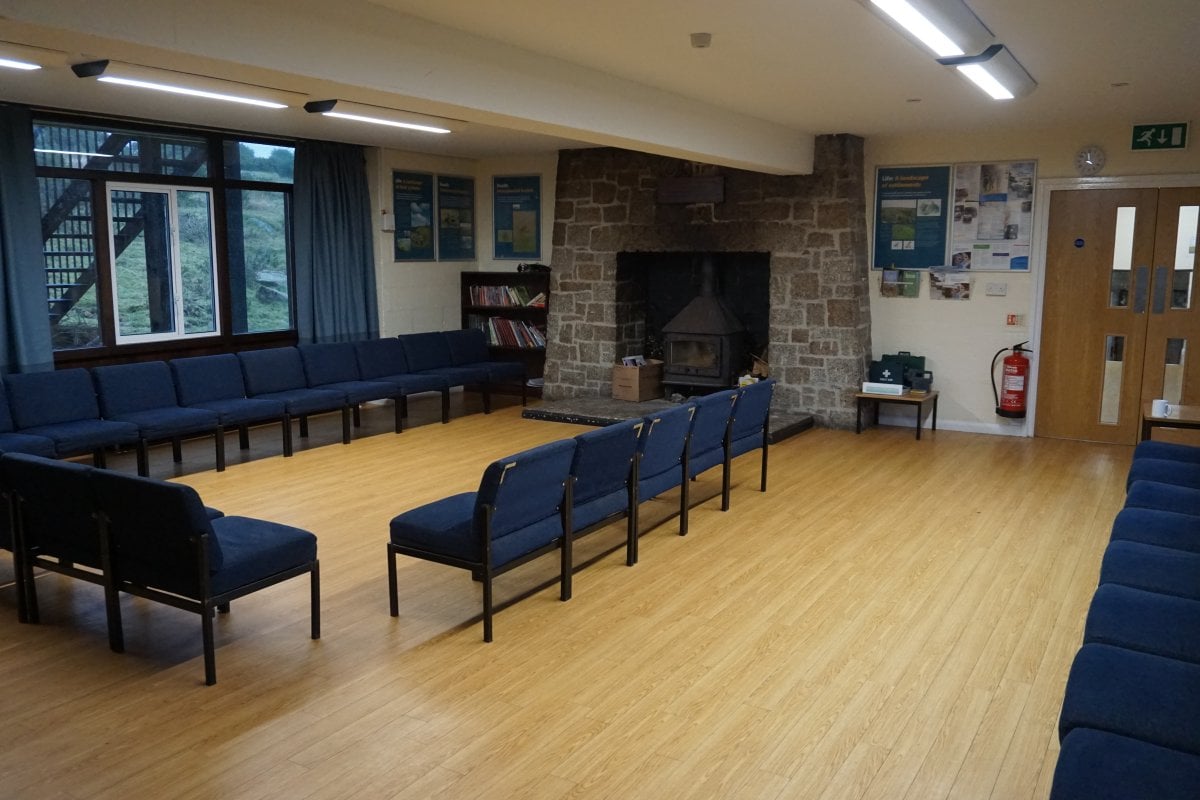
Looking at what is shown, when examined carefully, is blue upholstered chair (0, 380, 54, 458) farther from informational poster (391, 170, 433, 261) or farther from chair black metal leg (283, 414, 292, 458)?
informational poster (391, 170, 433, 261)

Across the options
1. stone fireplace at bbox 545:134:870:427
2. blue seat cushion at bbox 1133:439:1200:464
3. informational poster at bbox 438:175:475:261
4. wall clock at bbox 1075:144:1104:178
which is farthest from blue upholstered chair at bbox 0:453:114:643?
wall clock at bbox 1075:144:1104:178

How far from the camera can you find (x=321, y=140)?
9242mm

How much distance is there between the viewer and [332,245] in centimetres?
943

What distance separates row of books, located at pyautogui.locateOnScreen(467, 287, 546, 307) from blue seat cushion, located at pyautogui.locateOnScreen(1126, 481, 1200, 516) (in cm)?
690

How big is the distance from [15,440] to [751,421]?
469 centimetres

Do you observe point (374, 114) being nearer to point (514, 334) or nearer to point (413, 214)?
point (413, 214)

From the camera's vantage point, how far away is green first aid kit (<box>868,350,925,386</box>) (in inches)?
336

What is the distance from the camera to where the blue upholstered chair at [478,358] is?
9.66 metres

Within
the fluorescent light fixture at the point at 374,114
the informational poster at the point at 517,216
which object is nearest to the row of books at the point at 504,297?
the informational poster at the point at 517,216

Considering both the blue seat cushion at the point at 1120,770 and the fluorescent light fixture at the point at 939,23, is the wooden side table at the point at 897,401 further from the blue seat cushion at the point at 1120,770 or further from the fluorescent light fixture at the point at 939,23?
the blue seat cushion at the point at 1120,770

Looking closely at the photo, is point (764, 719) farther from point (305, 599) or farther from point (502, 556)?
point (305, 599)

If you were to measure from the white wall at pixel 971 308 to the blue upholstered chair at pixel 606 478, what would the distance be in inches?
185

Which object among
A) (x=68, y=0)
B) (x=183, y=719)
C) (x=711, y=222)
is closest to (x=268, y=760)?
(x=183, y=719)

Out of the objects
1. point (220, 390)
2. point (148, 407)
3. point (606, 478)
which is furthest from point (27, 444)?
point (606, 478)
